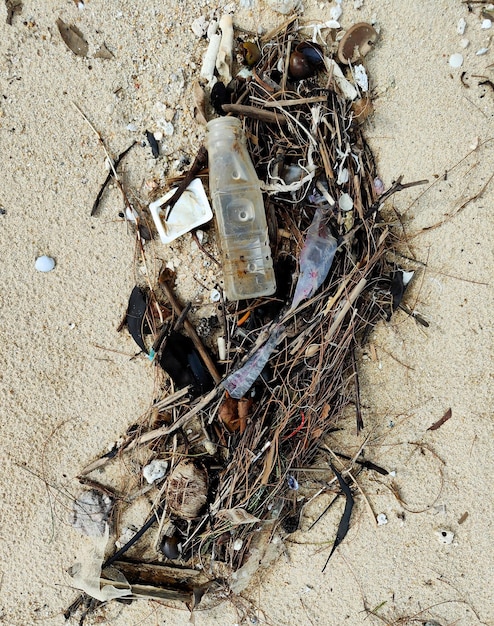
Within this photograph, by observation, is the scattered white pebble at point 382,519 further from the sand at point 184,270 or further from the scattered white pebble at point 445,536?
the scattered white pebble at point 445,536

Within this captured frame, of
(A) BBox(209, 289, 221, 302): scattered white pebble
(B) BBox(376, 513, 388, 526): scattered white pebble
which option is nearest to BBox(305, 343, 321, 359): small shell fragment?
(A) BBox(209, 289, 221, 302): scattered white pebble

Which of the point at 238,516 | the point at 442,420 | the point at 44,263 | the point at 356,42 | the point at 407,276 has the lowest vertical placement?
the point at 238,516

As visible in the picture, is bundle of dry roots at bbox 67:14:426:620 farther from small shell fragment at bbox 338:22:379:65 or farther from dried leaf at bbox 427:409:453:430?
dried leaf at bbox 427:409:453:430

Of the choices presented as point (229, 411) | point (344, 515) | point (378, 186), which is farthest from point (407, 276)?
point (344, 515)

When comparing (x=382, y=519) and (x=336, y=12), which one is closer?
(x=336, y=12)

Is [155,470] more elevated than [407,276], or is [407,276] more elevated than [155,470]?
[407,276]

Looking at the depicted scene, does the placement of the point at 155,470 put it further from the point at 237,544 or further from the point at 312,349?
the point at 312,349

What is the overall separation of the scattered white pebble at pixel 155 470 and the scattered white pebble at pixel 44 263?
82 cm

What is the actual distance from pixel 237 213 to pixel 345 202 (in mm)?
398

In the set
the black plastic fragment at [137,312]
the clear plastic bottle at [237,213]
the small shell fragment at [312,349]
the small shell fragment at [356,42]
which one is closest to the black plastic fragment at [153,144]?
the clear plastic bottle at [237,213]

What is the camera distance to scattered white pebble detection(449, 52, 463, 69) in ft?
5.79

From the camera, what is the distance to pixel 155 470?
188 centimetres

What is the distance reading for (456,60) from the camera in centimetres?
176

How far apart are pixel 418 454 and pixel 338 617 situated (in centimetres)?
72
